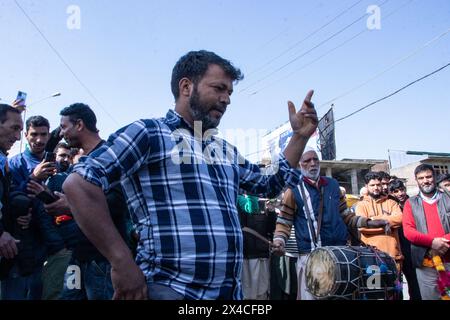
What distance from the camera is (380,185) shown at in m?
5.14

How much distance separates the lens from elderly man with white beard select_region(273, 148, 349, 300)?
3.78 metres

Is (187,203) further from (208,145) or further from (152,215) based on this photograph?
(208,145)

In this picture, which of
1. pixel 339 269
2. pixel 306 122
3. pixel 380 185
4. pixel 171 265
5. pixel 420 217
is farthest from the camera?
pixel 380 185

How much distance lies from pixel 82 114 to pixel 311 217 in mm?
2198

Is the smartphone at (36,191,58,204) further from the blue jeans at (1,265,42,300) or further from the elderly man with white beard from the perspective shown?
the elderly man with white beard

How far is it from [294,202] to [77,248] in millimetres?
2002

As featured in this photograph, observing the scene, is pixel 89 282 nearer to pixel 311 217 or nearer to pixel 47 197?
pixel 47 197

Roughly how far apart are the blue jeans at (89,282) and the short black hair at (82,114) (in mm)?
1005

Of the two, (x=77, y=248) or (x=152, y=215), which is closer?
(x=152, y=215)

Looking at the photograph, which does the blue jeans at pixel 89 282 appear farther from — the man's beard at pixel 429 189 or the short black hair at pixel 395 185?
the short black hair at pixel 395 185

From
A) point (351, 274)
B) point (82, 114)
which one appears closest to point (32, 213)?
point (82, 114)

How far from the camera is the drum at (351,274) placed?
317 cm

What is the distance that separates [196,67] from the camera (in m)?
1.90

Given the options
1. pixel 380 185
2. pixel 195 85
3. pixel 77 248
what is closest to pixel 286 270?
pixel 380 185
